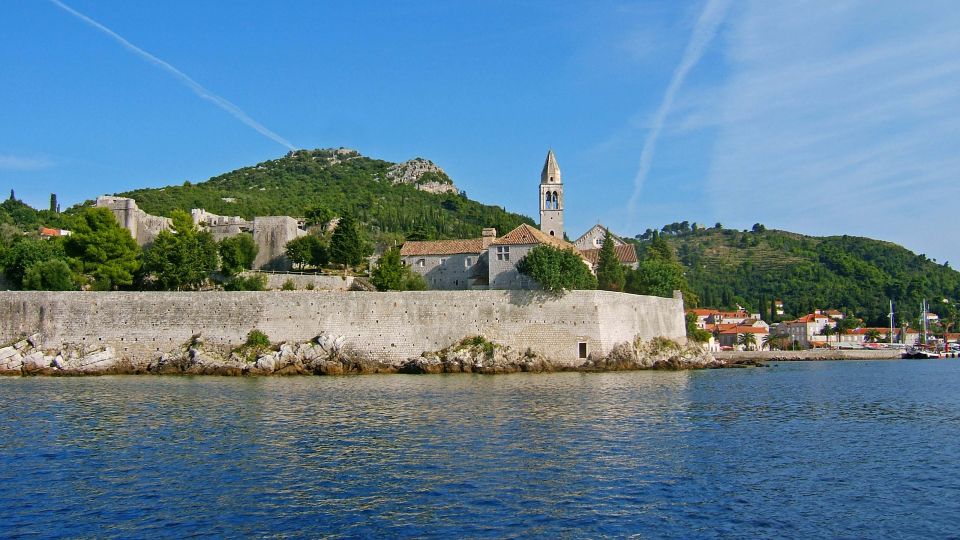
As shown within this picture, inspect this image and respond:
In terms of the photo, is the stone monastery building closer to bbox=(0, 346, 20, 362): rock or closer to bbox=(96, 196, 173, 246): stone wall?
bbox=(96, 196, 173, 246): stone wall

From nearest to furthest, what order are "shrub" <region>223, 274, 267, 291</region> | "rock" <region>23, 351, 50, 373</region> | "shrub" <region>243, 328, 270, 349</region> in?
"rock" <region>23, 351, 50, 373</region> < "shrub" <region>243, 328, 270, 349</region> < "shrub" <region>223, 274, 267, 291</region>

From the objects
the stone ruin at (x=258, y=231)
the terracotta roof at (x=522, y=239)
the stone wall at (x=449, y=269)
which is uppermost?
the stone ruin at (x=258, y=231)

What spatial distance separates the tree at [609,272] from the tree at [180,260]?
21482mm

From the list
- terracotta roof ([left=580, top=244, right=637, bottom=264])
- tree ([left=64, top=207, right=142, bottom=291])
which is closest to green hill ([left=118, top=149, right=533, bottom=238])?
terracotta roof ([left=580, top=244, right=637, bottom=264])

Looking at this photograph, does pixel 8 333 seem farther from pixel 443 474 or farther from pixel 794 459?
pixel 794 459

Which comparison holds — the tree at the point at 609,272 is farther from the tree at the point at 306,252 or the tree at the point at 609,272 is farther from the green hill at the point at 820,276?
the green hill at the point at 820,276

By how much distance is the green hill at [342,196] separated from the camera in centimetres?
7256

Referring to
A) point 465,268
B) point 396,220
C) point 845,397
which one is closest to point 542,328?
point 465,268

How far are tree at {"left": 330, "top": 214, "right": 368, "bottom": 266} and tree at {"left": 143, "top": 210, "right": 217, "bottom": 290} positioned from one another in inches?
282

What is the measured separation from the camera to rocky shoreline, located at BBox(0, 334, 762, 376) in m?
33.8

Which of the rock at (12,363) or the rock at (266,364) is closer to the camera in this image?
the rock at (266,364)

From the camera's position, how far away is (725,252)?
492 ft

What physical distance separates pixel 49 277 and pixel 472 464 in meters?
31.3

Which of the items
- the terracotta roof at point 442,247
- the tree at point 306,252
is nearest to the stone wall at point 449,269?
the terracotta roof at point 442,247
